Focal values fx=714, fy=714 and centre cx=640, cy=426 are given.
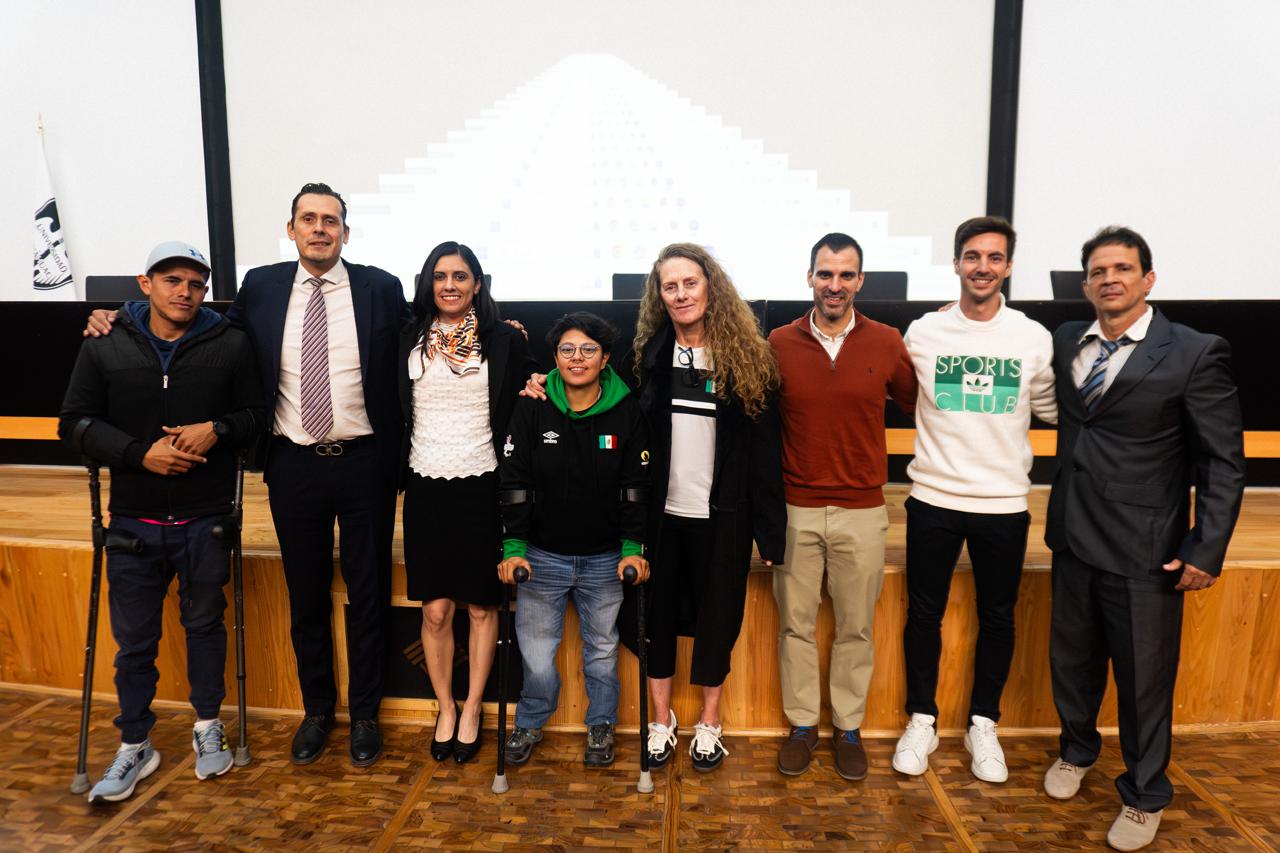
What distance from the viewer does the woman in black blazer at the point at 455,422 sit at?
2070 millimetres

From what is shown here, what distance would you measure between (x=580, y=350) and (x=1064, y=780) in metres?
1.90

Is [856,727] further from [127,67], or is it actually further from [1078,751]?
[127,67]

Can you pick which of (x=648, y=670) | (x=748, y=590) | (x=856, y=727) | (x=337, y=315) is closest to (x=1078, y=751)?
(x=856, y=727)

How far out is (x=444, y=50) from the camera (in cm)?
490

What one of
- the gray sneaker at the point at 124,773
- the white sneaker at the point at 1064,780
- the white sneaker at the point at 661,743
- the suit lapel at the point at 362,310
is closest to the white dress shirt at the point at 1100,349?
the white sneaker at the point at 1064,780

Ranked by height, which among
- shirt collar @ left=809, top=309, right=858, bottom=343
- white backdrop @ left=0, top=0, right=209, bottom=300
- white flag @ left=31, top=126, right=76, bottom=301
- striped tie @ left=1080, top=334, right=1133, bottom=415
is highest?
white backdrop @ left=0, top=0, right=209, bottom=300

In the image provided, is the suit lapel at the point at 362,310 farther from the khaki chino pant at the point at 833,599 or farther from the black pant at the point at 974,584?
the black pant at the point at 974,584

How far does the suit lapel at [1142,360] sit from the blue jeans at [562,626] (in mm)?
1426

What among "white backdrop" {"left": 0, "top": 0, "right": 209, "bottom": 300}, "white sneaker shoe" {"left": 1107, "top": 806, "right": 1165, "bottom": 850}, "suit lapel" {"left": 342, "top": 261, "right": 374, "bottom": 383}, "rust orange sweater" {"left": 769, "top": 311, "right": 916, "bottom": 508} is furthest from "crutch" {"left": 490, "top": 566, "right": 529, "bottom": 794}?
"white backdrop" {"left": 0, "top": 0, "right": 209, "bottom": 300}

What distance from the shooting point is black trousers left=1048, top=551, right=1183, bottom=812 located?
6.19 ft

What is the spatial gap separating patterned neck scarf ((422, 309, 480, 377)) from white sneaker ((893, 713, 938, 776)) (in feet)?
5.73

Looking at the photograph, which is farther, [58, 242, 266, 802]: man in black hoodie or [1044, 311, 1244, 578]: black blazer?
[58, 242, 266, 802]: man in black hoodie

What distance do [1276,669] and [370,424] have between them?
313 centimetres

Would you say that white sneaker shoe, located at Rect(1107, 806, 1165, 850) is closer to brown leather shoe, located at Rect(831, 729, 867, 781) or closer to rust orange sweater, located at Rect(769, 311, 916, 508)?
brown leather shoe, located at Rect(831, 729, 867, 781)
